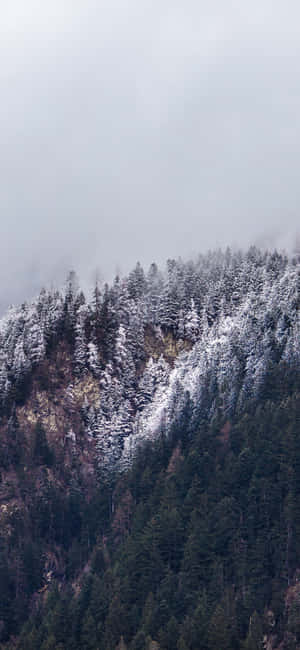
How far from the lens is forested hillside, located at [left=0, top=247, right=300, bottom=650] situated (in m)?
91.1

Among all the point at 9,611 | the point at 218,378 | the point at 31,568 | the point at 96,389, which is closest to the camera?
the point at 9,611

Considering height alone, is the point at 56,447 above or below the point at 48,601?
above

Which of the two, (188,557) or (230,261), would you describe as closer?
(188,557)

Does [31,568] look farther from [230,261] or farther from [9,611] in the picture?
[230,261]

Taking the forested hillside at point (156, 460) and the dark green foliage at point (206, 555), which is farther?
the forested hillside at point (156, 460)

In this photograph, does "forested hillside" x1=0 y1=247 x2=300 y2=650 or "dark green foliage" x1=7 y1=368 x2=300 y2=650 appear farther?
"forested hillside" x1=0 y1=247 x2=300 y2=650

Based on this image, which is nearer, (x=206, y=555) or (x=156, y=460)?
(x=206, y=555)

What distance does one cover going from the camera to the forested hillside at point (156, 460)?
91.1 m

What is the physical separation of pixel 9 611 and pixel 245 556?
41.3 meters

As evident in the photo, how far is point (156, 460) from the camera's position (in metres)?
124

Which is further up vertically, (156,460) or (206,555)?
(156,460)

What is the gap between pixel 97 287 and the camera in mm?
175750

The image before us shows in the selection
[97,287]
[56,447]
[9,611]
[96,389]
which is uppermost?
[97,287]

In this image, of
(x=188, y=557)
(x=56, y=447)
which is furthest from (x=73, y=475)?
(x=188, y=557)
